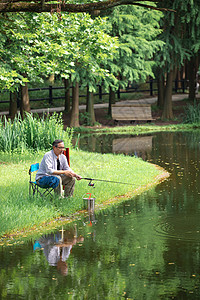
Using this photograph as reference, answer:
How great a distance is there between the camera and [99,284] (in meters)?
6.48

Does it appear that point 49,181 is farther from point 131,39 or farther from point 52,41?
point 131,39

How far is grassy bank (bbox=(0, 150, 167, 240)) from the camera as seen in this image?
984 cm

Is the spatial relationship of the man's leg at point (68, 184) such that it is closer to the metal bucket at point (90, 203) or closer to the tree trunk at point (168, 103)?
the metal bucket at point (90, 203)

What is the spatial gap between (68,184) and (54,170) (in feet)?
2.19

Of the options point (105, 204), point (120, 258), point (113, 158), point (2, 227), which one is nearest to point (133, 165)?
point (113, 158)

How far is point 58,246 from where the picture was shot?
8.33 metres

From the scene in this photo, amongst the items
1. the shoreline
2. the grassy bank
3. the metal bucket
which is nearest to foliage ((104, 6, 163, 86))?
the grassy bank

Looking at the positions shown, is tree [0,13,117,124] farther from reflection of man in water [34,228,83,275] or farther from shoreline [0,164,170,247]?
reflection of man in water [34,228,83,275]

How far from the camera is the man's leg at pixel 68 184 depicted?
11.1 metres

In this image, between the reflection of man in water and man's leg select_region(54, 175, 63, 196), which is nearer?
the reflection of man in water

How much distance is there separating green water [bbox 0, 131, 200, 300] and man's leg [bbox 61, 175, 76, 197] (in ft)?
2.51

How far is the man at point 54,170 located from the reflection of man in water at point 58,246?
1.54 m

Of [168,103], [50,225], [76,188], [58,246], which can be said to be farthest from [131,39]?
[58,246]

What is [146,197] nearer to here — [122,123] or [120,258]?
[120,258]
